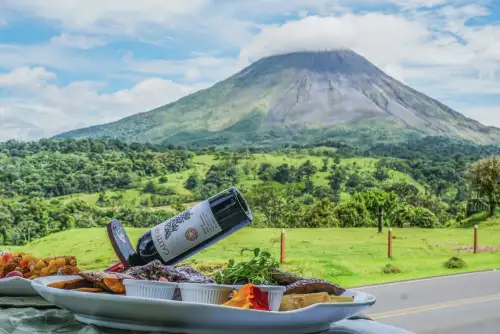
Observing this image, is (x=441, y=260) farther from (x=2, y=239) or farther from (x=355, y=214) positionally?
(x=2, y=239)

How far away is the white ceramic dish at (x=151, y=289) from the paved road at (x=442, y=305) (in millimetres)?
5707

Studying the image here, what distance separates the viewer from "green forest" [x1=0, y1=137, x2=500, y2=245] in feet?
83.1

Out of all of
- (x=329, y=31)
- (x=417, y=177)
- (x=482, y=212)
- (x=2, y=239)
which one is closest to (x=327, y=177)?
(x=417, y=177)

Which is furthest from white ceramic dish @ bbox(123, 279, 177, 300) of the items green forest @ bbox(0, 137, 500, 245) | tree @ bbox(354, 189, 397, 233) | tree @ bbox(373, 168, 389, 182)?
tree @ bbox(373, 168, 389, 182)

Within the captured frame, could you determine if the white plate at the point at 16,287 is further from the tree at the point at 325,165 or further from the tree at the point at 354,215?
the tree at the point at 325,165

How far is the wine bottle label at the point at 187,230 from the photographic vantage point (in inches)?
37.1

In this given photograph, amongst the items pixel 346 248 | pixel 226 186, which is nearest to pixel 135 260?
pixel 346 248

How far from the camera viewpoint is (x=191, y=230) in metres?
0.94

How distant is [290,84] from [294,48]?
10.9 m

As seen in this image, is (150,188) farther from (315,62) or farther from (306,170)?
(315,62)

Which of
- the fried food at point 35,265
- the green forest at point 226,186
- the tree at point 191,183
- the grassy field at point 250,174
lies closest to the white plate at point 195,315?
the fried food at point 35,265

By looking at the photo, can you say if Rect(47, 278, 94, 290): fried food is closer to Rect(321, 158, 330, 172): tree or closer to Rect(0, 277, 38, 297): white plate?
Rect(0, 277, 38, 297): white plate

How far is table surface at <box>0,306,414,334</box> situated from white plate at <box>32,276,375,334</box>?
20mm

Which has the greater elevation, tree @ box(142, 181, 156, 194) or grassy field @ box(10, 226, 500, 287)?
tree @ box(142, 181, 156, 194)
